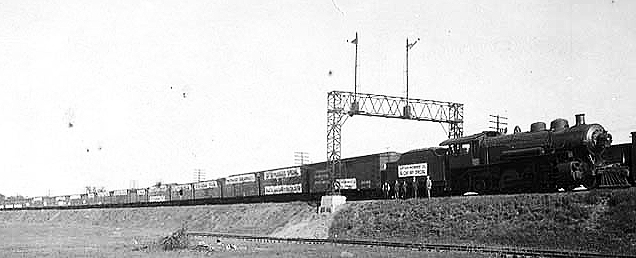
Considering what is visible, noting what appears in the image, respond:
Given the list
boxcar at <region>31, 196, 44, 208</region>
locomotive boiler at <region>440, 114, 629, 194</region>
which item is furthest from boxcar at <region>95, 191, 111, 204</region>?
locomotive boiler at <region>440, 114, 629, 194</region>

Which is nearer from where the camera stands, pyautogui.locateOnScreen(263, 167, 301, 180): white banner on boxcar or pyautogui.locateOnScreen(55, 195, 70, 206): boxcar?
pyautogui.locateOnScreen(263, 167, 301, 180): white banner on boxcar

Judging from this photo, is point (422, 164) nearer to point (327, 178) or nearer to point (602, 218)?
point (327, 178)

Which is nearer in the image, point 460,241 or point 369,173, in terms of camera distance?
point 460,241

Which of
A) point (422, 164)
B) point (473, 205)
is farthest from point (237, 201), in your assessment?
point (473, 205)

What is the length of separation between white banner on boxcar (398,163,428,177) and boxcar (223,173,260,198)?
19.3m

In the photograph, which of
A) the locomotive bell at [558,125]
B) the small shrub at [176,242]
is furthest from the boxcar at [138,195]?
the locomotive bell at [558,125]

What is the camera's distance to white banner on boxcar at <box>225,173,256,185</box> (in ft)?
173

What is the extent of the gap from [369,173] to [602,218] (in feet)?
63.4

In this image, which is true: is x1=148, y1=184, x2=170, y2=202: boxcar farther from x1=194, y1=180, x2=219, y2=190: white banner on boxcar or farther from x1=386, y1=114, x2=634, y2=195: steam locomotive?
x1=386, y1=114, x2=634, y2=195: steam locomotive

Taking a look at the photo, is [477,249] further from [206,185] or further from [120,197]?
[120,197]

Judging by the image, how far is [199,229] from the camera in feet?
149

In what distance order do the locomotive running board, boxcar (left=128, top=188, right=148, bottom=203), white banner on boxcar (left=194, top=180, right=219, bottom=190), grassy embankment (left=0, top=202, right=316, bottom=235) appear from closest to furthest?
the locomotive running board < grassy embankment (left=0, top=202, right=316, bottom=235) < white banner on boxcar (left=194, top=180, right=219, bottom=190) < boxcar (left=128, top=188, right=148, bottom=203)

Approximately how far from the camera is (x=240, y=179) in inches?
2131

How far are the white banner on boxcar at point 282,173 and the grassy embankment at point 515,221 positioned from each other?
1506 centimetres
